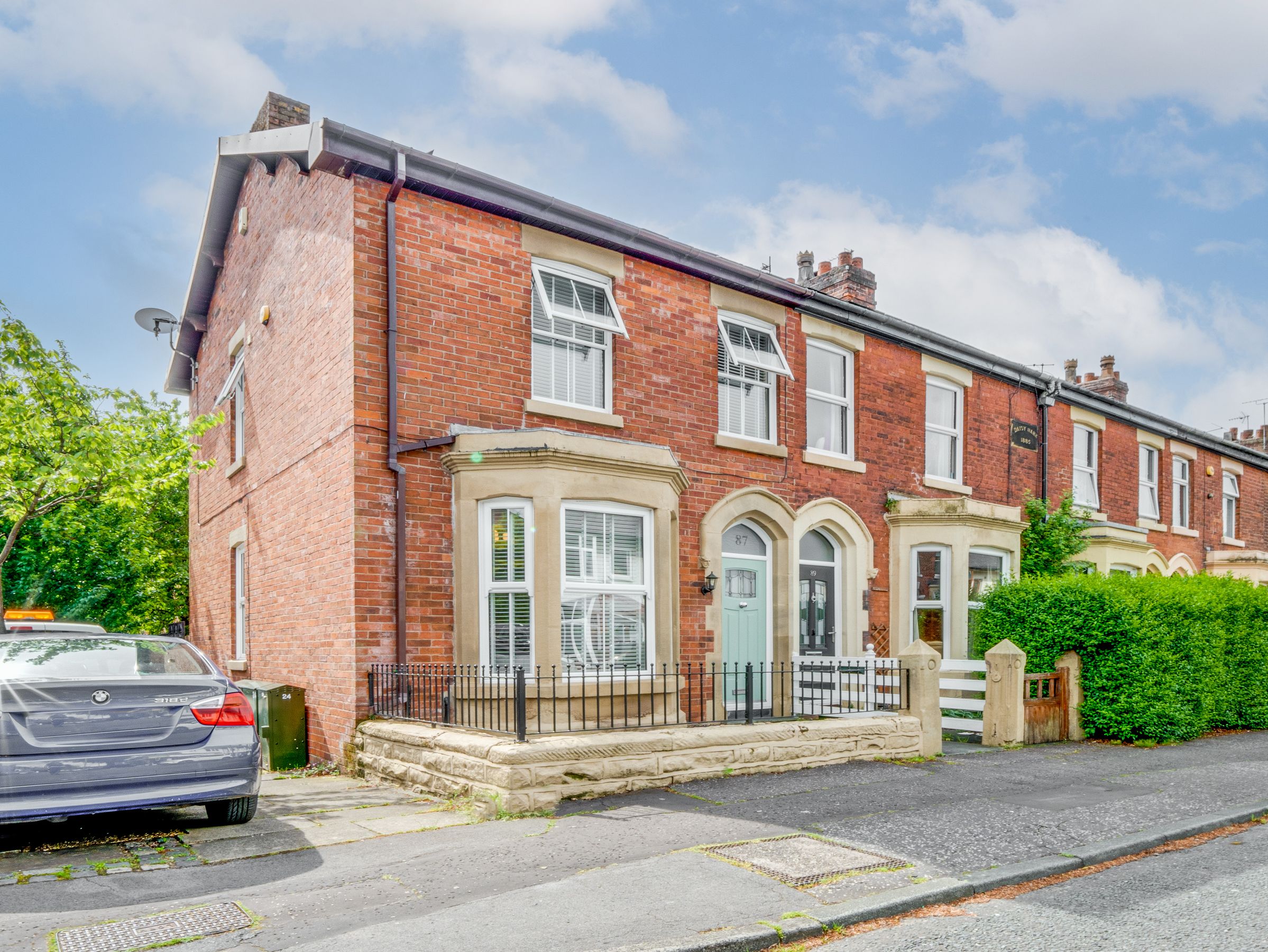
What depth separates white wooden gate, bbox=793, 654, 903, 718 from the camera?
1152 centimetres

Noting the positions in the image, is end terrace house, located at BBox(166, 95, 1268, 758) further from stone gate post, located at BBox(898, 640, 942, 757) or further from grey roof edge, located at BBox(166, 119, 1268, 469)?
stone gate post, located at BBox(898, 640, 942, 757)

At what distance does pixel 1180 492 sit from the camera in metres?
22.2

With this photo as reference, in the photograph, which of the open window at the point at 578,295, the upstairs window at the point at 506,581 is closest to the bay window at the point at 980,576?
the open window at the point at 578,295

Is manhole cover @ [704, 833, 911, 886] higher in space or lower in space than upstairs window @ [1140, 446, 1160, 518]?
lower

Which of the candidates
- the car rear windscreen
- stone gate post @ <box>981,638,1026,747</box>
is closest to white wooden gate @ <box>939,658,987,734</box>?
stone gate post @ <box>981,638,1026,747</box>

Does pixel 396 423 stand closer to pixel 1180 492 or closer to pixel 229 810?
pixel 229 810

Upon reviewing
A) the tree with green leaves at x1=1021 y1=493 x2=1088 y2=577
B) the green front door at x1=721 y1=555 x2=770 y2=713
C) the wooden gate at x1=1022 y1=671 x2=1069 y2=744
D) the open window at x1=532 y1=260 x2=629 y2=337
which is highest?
the open window at x1=532 y1=260 x2=629 y2=337

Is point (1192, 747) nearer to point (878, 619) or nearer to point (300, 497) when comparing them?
point (878, 619)

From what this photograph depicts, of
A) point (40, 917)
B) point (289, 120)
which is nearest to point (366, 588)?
point (40, 917)

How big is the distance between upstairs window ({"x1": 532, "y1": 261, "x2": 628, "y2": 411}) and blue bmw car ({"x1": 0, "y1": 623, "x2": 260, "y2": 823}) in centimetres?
519

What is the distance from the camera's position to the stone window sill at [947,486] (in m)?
15.2

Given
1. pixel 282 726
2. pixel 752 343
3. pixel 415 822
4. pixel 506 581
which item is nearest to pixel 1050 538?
pixel 752 343

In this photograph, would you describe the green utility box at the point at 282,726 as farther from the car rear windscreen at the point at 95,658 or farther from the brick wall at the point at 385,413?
the car rear windscreen at the point at 95,658

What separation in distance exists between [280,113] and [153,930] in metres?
10.6
